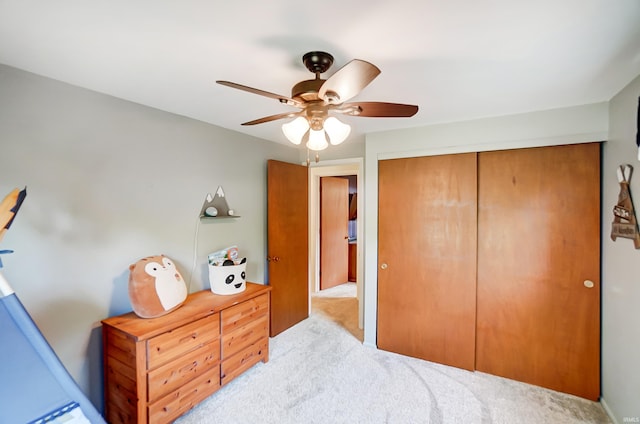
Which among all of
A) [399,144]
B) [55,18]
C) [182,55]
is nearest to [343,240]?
[399,144]

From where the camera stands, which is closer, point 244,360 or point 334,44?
point 334,44

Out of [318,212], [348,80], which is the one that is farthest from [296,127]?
[318,212]

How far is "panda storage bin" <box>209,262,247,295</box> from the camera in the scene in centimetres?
241

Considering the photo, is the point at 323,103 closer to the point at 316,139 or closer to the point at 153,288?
the point at 316,139

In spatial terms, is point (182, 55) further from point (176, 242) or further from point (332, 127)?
point (176, 242)

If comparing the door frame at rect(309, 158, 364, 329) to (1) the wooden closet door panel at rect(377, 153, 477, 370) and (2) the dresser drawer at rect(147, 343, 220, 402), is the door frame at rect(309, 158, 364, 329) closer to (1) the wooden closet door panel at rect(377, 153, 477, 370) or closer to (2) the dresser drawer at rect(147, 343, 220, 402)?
(1) the wooden closet door panel at rect(377, 153, 477, 370)

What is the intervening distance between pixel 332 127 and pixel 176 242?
1.70 metres

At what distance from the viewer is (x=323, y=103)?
55.5 inches

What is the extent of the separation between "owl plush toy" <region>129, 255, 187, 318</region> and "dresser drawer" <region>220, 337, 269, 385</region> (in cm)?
67

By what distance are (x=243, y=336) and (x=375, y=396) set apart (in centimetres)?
117

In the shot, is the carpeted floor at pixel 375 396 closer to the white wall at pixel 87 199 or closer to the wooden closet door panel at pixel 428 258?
the wooden closet door panel at pixel 428 258

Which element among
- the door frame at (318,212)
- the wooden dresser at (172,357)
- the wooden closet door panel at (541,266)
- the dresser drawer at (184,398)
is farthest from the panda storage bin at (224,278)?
the wooden closet door panel at (541,266)

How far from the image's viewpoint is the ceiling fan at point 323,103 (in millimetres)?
1197

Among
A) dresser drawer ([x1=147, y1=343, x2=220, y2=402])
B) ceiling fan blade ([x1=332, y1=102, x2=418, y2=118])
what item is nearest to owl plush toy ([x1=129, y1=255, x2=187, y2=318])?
dresser drawer ([x1=147, y1=343, x2=220, y2=402])
